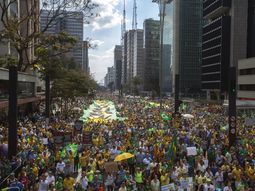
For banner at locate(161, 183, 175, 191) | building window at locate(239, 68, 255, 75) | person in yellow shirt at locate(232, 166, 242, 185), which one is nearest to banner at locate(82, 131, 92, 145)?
banner at locate(161, 183, 175, 191)

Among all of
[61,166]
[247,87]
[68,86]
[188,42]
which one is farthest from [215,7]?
[61,166]

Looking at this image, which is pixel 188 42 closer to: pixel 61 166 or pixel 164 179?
pixel 61 166

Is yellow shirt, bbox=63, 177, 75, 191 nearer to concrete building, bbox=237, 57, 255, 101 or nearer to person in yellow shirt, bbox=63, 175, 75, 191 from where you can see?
person in yellow shirt, bbox=63, 175, 75, 191

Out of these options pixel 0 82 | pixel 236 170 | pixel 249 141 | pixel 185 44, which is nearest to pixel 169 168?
pixel 236 170

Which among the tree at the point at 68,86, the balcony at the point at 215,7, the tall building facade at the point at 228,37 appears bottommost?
the tree at the point at 68,86

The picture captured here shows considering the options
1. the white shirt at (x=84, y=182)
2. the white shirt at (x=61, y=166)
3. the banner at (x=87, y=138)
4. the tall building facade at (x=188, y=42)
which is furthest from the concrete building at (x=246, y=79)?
the tall building facade at (x=188, y=42)

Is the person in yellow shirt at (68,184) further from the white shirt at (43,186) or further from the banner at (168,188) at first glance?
the banner at (168,188)
